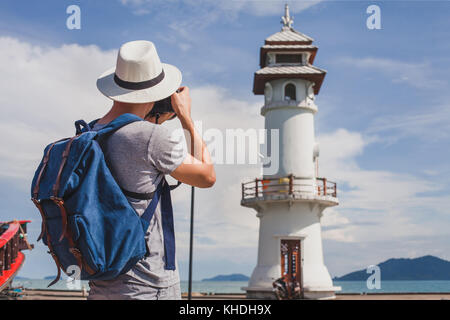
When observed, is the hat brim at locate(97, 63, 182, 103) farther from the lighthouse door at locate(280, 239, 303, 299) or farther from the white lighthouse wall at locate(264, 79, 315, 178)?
the white lighthouse wall at locate(264, 79, 315, 178)

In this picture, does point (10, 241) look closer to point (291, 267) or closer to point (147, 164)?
point (147, 164)

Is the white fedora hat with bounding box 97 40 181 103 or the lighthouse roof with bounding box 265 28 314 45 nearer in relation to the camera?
the white fedora hat with bounding box 97 40 181 103

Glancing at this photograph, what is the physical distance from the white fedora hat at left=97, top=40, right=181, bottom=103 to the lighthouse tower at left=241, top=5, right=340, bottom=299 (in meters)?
19.1

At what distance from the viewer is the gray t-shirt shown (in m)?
2.28

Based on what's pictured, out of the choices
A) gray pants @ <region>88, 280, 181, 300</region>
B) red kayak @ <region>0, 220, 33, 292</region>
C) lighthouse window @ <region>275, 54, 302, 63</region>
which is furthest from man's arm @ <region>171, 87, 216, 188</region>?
lighthouse window @ <region>275, 54, 302, 63</region>

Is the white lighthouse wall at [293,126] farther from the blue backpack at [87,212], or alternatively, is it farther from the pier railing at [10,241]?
the blue backpack at [87,212]

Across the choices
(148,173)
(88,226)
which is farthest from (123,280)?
(148,173)

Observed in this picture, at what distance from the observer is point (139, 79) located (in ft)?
8.30

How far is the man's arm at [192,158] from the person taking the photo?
2348 mm

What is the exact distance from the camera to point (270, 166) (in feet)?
75.5

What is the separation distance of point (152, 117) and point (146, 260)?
77cm

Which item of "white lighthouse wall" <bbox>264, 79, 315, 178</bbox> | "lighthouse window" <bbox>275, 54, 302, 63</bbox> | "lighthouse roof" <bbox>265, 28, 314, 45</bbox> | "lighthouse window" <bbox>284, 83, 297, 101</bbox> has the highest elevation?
"lighthouse roof" <bbox>265, 28, 314, 45</bbox>
